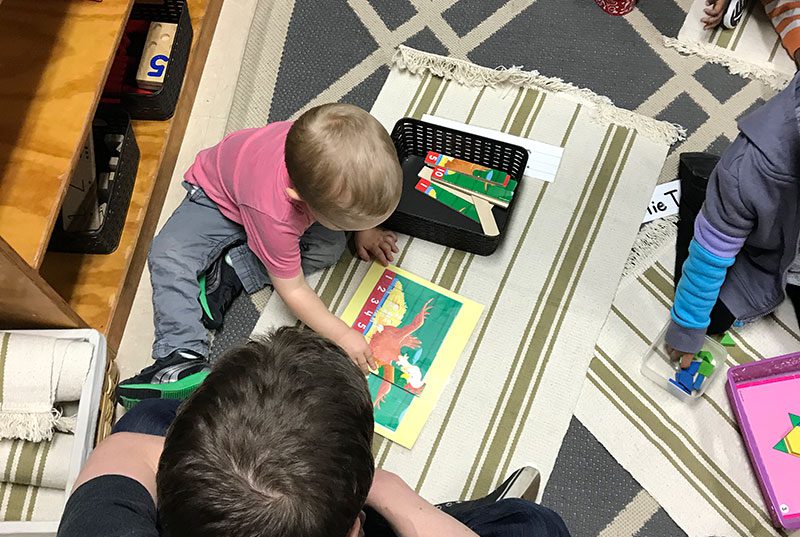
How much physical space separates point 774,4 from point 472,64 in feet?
2.20

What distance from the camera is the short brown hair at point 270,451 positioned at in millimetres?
623

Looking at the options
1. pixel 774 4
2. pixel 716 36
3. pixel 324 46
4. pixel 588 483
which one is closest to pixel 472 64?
pixel 324 46

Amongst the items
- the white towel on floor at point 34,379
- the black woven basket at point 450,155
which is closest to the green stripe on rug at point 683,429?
the black woven basket at point 450,155

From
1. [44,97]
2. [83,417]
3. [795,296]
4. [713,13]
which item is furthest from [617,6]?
[83,417]

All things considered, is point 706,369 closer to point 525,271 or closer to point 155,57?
point 525,271

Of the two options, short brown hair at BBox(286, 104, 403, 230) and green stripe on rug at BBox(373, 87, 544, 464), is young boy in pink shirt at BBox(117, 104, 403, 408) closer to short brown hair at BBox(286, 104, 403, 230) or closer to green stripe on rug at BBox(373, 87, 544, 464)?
short brown hair at BBox(286, 104, 403, 230)

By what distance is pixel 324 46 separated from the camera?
5.69 ft

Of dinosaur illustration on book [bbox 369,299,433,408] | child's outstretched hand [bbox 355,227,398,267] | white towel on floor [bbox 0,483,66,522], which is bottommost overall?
white towel on floor [bbox 0,483,66,522]

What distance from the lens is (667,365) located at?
1.41 m

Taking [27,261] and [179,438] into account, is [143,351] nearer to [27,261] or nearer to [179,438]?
[27,261]

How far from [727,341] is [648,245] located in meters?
0.24

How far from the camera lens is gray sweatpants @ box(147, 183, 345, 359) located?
141 cm

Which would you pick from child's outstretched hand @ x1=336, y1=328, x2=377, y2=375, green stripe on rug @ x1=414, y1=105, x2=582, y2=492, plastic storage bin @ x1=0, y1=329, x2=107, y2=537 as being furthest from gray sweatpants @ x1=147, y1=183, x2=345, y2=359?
green stripe on rug @ x1=414, y1=105, x2=582, y2=492

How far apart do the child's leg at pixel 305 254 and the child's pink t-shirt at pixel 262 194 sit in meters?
0.09
